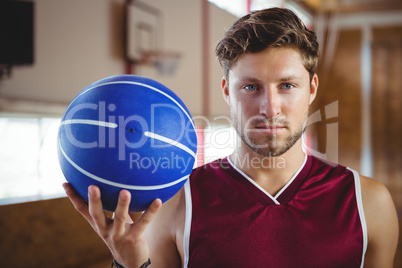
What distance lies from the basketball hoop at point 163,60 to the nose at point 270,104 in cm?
311

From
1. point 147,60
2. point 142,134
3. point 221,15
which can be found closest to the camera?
point 142,134

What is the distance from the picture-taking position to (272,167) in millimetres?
1347

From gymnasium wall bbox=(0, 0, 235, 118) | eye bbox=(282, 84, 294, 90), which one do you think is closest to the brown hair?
eye bbox=(282, 84, 294, 90)

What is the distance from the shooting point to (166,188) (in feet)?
3.39

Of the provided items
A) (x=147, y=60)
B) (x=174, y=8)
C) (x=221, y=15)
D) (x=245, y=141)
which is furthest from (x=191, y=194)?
(x=221, y=15)

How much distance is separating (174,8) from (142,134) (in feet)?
13.1

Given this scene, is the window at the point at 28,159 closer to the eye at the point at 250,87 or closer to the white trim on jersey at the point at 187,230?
the white trim on jersey at the point at 187,230

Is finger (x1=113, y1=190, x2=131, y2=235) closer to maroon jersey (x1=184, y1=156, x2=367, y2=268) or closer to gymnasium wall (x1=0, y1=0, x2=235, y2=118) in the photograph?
maroon jersey (x1=184, y1=156, x2=367, y2=268)

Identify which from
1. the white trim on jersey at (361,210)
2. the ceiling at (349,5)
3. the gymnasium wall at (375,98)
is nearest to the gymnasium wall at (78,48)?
the white trim on jersey at (361,210)

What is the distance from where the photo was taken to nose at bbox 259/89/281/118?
1.15 meters

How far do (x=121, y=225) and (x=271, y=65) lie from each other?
0.69 meters

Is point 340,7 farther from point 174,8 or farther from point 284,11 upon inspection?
point 284,11

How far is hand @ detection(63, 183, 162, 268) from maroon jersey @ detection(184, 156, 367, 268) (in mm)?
259

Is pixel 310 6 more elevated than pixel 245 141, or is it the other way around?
pixel 310 6
